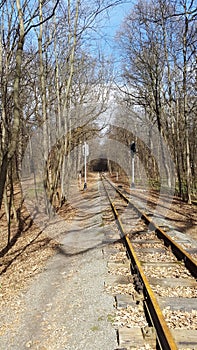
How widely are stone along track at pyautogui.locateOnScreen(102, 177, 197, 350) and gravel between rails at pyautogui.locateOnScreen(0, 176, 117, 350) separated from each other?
1.61 feet

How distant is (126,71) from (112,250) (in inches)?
798

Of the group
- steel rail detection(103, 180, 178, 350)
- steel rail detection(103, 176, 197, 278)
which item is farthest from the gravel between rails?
steel rail detection(103, 176, 197, 278)

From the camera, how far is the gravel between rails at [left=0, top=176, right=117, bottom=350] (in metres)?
3.86

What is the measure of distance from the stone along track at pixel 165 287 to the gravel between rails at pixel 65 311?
0.49 metres

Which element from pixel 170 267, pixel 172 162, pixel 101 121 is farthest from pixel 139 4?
pixel 170 267

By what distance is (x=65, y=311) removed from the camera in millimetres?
4629

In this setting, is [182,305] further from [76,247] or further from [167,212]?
[167,212]

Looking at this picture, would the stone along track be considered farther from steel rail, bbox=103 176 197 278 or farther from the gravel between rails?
the gravel between rails

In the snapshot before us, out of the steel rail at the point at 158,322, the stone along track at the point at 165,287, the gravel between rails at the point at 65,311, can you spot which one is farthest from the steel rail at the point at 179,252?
the gravel between rails at the point at 65,311

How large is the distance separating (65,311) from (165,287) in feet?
4.92

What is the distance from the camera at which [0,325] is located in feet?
14.9

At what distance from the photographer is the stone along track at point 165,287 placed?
3.59 meters

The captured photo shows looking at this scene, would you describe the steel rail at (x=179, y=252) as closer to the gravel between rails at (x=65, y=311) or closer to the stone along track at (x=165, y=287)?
the stone along track at (x=165, y=287)

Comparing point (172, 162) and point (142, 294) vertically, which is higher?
point (172, 162)
